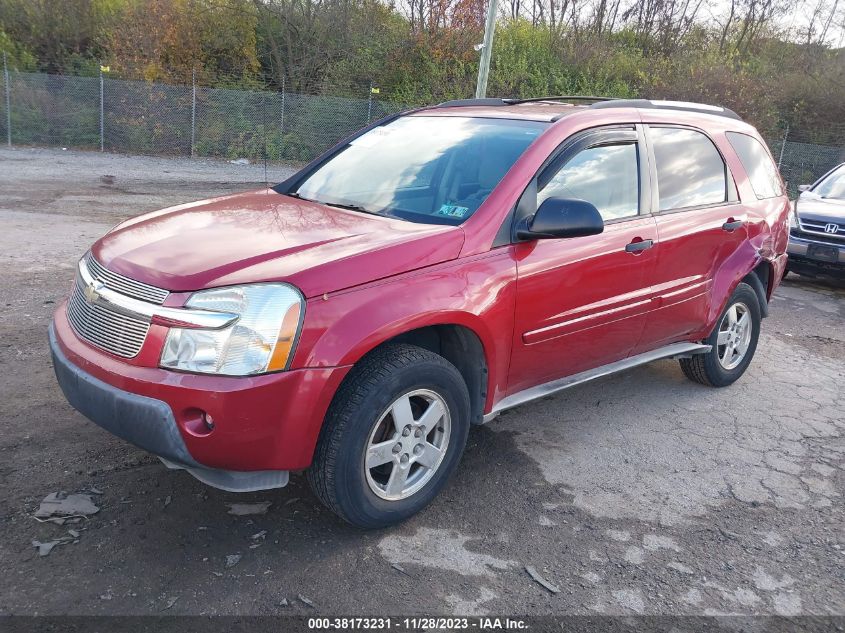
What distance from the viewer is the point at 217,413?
271 cm

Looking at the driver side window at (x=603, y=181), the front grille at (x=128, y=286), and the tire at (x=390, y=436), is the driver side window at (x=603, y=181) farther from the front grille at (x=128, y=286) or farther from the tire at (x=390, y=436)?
the front grille at (x=128, y=286)

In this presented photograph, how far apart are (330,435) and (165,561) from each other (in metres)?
0.84

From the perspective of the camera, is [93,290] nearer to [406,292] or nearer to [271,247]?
[271,247]

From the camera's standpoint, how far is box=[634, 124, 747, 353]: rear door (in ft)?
14.4

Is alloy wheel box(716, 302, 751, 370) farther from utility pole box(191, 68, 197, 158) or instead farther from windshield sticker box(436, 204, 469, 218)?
utility pole box(191, 68, 197, 158)

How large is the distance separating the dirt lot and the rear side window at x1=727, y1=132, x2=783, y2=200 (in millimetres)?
1488

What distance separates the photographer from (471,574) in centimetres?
303

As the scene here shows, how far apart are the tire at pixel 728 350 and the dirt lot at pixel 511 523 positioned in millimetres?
145

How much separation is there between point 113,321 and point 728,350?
13.5 ft

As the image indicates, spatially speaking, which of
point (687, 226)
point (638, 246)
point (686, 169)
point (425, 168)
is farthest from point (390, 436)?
point (686, 169)

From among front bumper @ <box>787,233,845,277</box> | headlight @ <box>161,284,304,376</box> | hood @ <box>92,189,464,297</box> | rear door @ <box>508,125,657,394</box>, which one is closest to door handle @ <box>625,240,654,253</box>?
rear door @ <box>508,125,657,394</box>

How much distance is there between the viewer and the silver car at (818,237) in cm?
877

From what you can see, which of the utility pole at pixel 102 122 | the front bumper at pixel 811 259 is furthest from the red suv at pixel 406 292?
the utility pole at pixel 102 122

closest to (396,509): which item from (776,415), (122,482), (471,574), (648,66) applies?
(471,574)
